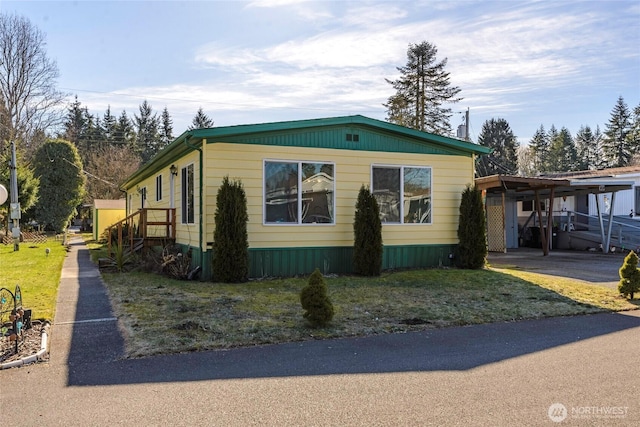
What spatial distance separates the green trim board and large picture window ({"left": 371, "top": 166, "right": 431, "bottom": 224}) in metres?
0.70

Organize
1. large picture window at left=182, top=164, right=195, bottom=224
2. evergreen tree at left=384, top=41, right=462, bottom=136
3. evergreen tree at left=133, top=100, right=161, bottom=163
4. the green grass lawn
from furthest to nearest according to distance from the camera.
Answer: evergreen tree at left=133, top=100, right=161, bottom=163 → evergreen tree at left=384, top=41, right=462, bottom=136 → large picture window at left=182, top=164, right=195, bottom=224 → the green grass lawn

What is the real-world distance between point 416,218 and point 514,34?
14.6 ft

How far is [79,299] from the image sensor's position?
26.9 feet

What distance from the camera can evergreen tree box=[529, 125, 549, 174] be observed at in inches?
2348

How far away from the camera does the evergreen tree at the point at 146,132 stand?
55650 mm

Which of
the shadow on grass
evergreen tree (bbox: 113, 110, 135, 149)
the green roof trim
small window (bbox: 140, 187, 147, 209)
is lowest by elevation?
the shadow on grass

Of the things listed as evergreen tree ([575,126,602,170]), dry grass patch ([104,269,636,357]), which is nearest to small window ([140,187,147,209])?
dry grass patch ([104,269,636,357])

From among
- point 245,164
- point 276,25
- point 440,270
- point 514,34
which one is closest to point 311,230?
point 245,164

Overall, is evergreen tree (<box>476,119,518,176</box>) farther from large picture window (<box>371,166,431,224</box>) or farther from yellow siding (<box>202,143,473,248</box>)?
large picture window (<box>371,166,431,224</box>)

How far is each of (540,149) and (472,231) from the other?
56.5 meters

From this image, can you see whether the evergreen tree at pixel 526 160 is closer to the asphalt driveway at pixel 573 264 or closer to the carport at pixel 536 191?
the carport at pixel 536 191

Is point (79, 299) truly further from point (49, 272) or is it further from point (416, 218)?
point (416, 218)

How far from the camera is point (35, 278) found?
34.3 feet

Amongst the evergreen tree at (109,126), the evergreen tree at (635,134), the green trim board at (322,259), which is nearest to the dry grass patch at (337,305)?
the green trim board at (322,259)
